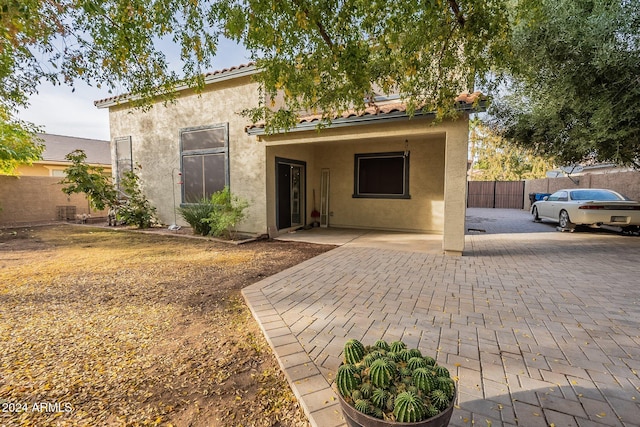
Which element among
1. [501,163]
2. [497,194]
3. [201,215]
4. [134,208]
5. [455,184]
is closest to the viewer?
[455,184]

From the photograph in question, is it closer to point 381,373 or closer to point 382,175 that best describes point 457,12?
point 381,373

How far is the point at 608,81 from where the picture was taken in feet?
21.3

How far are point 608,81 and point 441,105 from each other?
4.82m

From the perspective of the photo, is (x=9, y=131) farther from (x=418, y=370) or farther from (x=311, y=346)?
(x=418, y=370)

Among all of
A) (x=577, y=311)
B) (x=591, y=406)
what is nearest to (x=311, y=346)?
(x=591, y=406)

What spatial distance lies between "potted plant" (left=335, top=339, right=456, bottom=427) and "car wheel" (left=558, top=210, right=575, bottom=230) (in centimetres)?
1159

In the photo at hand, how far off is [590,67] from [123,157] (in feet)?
47.8

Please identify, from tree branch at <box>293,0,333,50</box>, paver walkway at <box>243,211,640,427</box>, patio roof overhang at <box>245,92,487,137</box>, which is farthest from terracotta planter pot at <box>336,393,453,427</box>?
patio roof overhang at <box>245,92,487,137</box>

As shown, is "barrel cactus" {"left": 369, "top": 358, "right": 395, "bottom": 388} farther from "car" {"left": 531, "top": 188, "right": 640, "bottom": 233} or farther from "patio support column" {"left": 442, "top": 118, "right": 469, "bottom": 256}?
"car" {"left": 531, "top": 188, "right": 640, "bottom": 233}

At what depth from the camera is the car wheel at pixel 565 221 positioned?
1014 centimetres

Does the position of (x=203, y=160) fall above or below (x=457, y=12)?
below

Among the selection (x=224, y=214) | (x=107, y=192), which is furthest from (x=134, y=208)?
(x=224, y=214)

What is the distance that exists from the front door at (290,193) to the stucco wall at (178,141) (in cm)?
67

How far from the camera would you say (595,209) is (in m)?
9.16
